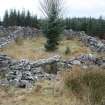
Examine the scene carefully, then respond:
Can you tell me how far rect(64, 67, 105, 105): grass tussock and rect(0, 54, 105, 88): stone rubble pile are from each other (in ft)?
5.72

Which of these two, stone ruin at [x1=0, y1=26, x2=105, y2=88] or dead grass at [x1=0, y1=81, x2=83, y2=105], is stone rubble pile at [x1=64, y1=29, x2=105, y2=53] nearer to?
stone ruin at [x1=0, y1=26, x2=105, y2=88]

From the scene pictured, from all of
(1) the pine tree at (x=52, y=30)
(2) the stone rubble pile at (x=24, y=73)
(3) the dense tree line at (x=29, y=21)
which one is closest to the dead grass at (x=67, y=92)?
(2) the stone rubble pile at (x=24, y=73)

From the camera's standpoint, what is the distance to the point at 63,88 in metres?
7.31

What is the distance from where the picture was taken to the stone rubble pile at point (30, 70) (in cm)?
859

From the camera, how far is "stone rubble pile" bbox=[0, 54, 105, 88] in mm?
8594

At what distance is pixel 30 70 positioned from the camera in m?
9.78

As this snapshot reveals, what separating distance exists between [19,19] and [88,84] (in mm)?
58016

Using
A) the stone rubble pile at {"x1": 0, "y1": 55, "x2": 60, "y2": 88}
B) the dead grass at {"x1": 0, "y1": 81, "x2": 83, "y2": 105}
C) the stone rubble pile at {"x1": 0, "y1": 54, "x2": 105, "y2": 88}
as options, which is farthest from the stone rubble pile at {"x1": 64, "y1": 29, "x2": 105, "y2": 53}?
the dead grass at {"x1": 0, "y1": 81, "x2": 83, "y2": 105}

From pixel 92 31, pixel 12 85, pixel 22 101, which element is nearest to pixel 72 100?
pixel 22 101

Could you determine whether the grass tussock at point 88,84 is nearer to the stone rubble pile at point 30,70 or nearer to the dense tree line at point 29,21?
the stone rubble pile at point 30,70

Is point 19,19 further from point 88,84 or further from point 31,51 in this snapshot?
point 88,84

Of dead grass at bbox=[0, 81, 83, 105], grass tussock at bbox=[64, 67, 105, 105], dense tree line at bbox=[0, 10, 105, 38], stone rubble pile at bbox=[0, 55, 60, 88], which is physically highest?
dense tree line at bbox=[0, 10, 105, 38]

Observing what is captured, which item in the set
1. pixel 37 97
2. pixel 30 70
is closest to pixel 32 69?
pixel 30 70

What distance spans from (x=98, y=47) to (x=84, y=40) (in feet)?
14.4
